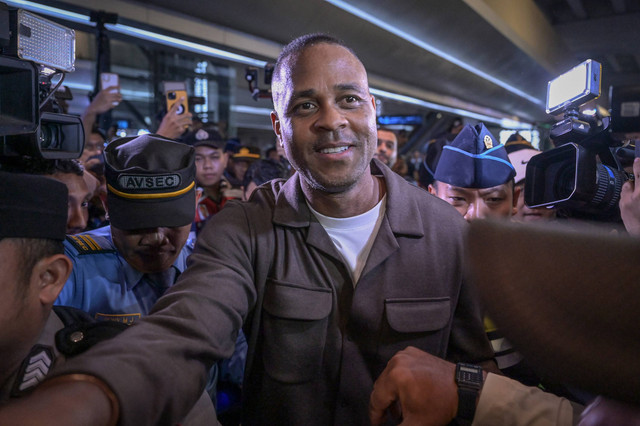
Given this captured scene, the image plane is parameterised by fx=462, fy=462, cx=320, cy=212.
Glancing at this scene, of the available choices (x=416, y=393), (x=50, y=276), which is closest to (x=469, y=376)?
(x=416, y=393)

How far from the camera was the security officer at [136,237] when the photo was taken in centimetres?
153

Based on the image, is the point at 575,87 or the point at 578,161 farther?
the point at 575,87

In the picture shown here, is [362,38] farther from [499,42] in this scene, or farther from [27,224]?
[27,224]

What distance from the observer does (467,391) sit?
3.45ft

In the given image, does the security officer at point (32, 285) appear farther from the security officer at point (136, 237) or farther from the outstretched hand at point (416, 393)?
the outstretched hand at point (416, 393)

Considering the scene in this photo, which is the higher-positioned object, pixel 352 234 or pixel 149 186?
pixel 149 186

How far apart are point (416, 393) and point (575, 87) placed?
140 centimetres

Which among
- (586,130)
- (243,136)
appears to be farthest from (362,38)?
(243,136)

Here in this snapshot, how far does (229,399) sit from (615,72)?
14289mm

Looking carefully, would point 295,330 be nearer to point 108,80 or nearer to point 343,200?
point 343,200

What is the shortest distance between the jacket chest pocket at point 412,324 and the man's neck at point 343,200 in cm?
30

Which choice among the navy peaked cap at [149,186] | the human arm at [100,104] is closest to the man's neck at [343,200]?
the navy peaked cap at [149,186]

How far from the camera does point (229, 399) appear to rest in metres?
1.84

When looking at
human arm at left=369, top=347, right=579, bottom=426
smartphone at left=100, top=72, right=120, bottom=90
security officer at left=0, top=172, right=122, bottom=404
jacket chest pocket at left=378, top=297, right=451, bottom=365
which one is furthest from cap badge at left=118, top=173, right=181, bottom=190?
smartphone at left=100, top=72, right=120, bottom=90
